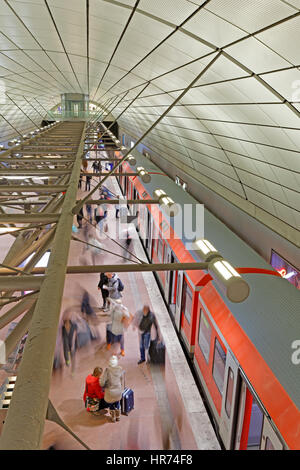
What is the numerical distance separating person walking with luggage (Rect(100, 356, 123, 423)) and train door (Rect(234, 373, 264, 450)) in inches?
89.0

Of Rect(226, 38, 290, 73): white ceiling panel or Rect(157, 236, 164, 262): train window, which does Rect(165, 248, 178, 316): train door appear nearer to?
Rect(157, 236, 164, 262): train window

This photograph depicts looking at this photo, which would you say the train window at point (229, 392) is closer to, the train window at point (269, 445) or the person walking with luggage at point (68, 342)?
the train window at point (269, 445)

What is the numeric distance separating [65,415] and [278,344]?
4.36m

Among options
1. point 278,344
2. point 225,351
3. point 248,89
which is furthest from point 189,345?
point 248,89

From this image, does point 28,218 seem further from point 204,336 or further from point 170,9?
point 204,336

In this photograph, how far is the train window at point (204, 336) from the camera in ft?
24.0

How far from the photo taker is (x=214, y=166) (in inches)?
484

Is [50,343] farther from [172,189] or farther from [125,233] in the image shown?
[125,233]

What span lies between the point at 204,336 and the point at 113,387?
6.76 feet

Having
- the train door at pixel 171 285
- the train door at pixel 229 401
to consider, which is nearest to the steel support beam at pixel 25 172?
the train door at pixel 171 285

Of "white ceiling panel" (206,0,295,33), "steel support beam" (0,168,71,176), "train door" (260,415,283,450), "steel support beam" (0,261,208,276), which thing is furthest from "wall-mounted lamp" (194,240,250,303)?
"steel support beam" (0,168,71,176)

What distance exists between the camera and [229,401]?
19.7 feet

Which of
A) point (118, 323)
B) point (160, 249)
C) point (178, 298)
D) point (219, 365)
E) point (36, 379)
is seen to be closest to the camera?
point (36, 379)

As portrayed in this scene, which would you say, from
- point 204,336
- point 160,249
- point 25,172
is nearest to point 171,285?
point 160,249
